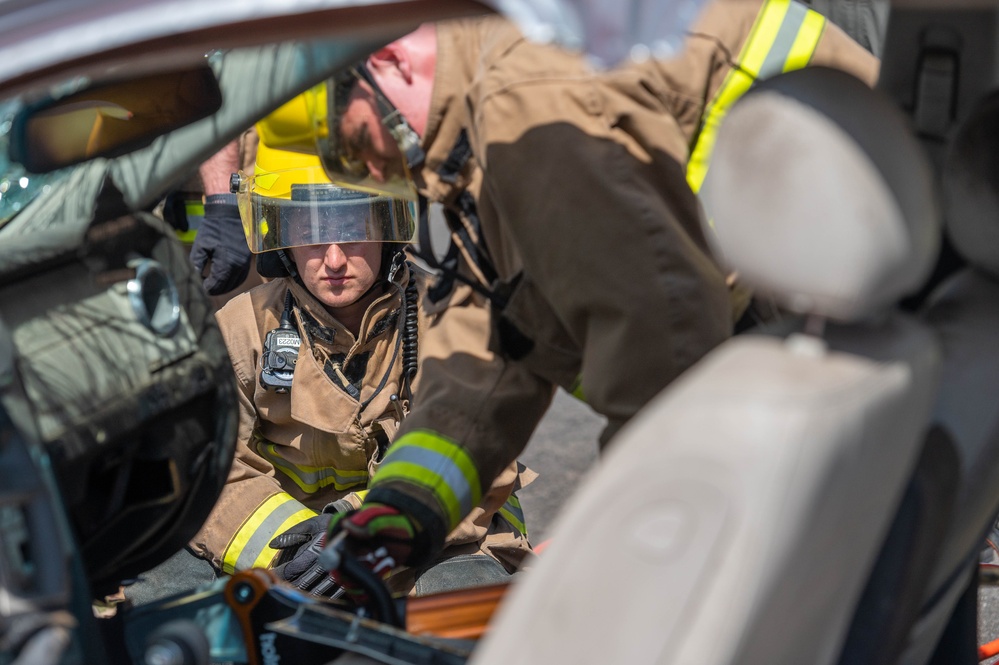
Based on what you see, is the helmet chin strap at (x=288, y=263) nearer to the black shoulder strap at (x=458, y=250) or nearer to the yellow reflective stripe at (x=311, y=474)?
the yellow reflective stripe at (x=311, y=474)

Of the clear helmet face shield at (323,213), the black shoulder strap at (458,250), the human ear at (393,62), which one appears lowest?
the clear helmet face shield at (323,213)

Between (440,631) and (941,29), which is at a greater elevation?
(941,29)

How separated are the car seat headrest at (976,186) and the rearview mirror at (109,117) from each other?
40.1 inches

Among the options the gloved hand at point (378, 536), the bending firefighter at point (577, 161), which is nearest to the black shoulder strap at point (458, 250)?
the bending firefighter at point (577, 161)

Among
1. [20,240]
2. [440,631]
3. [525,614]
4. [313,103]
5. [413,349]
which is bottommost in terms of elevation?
[413,349]

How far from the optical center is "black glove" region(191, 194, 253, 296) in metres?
3.91

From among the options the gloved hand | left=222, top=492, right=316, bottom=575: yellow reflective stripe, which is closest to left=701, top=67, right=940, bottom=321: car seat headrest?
the gloved hand

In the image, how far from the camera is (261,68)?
175cm

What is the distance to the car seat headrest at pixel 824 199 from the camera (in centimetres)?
107

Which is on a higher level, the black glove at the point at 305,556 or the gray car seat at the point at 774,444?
the gray car seat at the point at 774,444

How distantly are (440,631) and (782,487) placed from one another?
2.66 feet

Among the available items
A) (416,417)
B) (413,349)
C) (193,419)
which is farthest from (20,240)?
(413,349)

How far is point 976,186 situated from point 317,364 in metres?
2.10

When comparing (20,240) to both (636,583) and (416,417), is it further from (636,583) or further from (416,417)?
(636,583)
